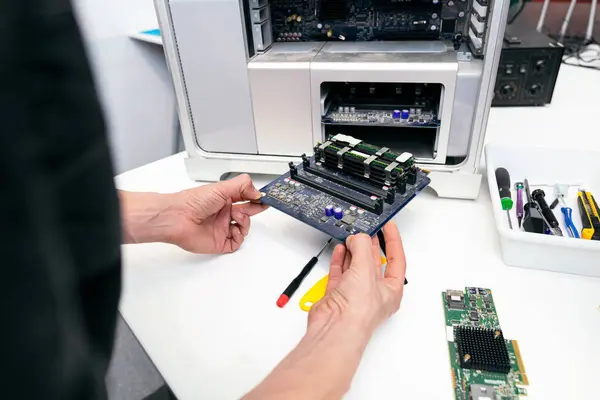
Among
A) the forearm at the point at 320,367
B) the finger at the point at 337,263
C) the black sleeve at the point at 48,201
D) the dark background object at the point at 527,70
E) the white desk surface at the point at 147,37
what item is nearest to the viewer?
the black sleeve at the point at 48,201

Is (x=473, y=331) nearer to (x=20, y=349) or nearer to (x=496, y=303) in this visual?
(x=496, y=303)

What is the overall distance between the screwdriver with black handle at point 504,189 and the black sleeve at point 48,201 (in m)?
0.74

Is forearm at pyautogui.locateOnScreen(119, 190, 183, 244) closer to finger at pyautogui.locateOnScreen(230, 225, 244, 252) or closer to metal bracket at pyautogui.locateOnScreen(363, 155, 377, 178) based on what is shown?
finger at pyautogui.locateOnScreen(230, 225, 244, 252)

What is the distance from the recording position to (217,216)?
0.85m

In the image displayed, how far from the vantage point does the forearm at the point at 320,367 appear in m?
0.47

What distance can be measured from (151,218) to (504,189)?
2.21ft

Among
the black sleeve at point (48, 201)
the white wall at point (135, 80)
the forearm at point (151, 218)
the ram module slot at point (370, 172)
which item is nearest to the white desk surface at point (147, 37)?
the white wall at point (135, 80)

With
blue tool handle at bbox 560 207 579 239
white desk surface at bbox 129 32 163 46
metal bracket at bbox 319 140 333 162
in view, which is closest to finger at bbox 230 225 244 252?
metal bracket at bbox 319 140 333 162

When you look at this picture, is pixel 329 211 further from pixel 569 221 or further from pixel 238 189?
pixel 569 221

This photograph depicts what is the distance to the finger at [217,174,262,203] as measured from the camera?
2.73 ft

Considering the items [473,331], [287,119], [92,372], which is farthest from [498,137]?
[92,372]

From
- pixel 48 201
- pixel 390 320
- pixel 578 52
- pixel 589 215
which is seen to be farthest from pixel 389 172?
pixel 578 52

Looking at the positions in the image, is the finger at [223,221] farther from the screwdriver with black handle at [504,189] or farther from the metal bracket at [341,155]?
the screwdriver with black handle at [504,189]

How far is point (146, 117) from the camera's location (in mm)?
1937
